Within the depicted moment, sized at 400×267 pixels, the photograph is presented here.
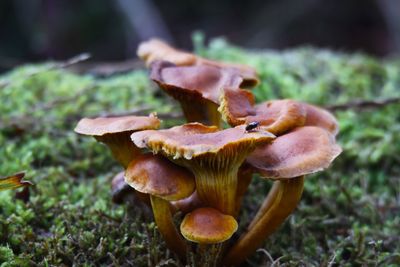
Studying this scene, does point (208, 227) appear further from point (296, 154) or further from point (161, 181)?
point (296, 154)

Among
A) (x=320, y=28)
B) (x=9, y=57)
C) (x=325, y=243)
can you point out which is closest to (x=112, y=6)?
(x=9, y=57)

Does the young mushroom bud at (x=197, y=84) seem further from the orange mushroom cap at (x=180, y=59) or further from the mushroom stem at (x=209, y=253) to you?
the mushroom stem at (x=209, y=253)

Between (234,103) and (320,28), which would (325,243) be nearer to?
(234,103)

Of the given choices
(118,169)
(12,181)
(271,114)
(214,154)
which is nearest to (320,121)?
(271,114)

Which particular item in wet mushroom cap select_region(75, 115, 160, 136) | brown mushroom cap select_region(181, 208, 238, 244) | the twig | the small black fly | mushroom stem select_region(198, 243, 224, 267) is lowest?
the twig

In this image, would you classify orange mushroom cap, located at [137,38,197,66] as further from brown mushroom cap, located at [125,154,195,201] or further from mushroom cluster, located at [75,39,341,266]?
brown mushroom cap, located at [125,154,195,201]

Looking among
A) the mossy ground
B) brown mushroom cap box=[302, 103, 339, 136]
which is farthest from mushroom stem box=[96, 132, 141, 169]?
brown mushroom cap box=[302, 103, 339, 136]
